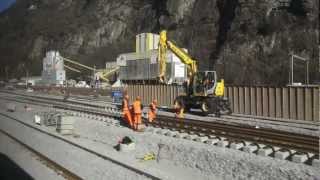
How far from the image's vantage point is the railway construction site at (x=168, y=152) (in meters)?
13.5

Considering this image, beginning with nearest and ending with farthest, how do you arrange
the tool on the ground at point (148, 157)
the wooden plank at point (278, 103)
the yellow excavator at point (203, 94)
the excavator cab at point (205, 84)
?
the tool on the ground at point (148, 157) → the wooden plank at point (278, 103) → the yellow excavator at point (203, 94) → the excavator cab at point (205, 84)

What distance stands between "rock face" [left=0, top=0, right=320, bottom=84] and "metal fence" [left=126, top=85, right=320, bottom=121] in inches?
1080

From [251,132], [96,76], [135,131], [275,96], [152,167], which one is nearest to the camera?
[152,167]

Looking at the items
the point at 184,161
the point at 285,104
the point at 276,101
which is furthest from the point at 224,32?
the point at 184,161

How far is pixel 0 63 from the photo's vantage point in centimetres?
15688

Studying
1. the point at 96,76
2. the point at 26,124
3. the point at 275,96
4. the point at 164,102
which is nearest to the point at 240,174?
the point at 275,96

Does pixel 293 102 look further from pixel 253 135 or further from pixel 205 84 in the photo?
pixel 253 135

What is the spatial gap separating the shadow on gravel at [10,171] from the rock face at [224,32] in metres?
43.9

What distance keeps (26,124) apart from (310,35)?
157ft

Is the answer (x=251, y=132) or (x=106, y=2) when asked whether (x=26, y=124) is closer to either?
(x=251, y=132)

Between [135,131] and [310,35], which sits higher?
[310,35]

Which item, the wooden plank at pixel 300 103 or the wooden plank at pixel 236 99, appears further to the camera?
the wooden plank at pixel 236 99

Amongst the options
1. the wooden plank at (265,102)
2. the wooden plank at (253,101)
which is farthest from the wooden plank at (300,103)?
the wooden plank at (253,101)

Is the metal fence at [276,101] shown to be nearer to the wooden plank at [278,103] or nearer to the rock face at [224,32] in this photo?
the wooden plank at [278,103]
